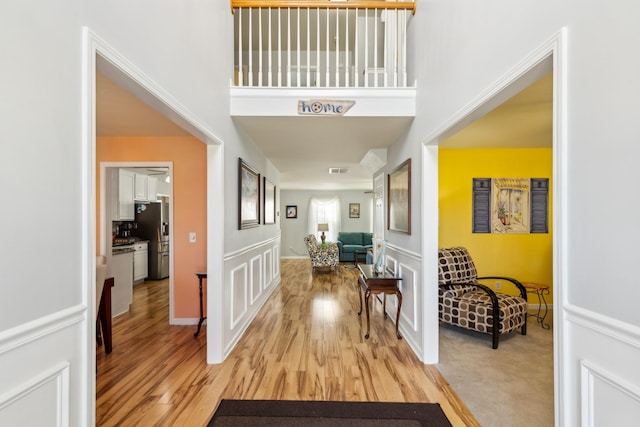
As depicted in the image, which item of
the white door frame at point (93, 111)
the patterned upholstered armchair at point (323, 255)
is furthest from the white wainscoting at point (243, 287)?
the patterned upholstered armchair at point (323, 255)

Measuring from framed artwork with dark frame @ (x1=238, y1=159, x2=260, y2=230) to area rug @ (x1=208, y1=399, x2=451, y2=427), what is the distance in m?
1.69

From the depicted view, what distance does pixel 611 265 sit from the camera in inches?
39.2

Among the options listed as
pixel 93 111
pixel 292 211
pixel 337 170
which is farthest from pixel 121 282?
pixel 292 211

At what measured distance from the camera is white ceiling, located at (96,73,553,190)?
2.52 metres

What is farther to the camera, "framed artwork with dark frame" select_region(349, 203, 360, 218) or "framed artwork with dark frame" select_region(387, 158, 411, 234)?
"framed artwork with dark frame" select_region(349, 203, 360, 218)

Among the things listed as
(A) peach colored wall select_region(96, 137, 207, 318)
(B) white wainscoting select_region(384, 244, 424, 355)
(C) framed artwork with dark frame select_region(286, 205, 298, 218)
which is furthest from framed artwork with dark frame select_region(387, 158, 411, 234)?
(C) framed artwork with dark frame select_region(286, 205, 298, 218)

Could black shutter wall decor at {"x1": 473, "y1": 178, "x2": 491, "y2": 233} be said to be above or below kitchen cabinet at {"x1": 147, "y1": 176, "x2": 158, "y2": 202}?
below

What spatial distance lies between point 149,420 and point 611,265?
2.54 metres

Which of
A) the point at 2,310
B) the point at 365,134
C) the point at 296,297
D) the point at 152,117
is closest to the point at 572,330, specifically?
the point at 2,310

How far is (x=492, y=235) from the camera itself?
4.24 metres

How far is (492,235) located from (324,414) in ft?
11.4

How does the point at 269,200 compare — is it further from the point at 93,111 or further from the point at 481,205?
the point at 93,111

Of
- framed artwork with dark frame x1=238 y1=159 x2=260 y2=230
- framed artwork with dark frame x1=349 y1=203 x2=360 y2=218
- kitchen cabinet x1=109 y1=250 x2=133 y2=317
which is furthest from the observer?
framed artwork with dark frame x1=349 y1=203 x2=360 y2=218

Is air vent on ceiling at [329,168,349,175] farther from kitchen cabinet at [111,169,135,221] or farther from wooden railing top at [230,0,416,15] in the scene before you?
kitchen cabinet at [111,169,135,221]
